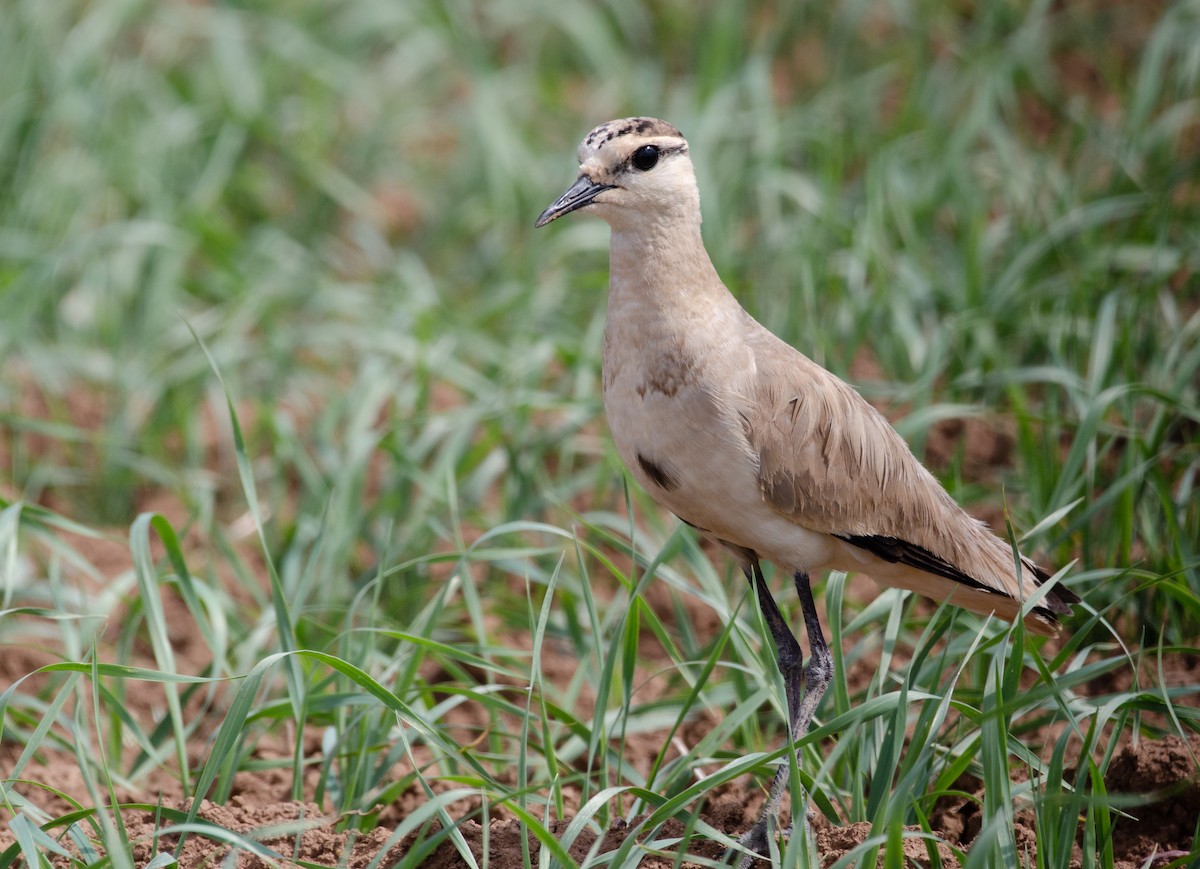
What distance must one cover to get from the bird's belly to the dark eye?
1.54ft

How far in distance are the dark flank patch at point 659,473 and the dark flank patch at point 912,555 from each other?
1.33 feet

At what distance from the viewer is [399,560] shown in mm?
4121

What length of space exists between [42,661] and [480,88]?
11.6 ft

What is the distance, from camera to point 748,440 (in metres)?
2.88

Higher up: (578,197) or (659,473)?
(578,197)

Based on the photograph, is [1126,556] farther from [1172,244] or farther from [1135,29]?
[1135,29]

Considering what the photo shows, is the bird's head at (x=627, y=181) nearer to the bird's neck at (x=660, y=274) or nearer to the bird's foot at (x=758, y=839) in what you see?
the bird's neck at (x=660, y=274)

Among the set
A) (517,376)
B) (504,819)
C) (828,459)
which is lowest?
(504,819)

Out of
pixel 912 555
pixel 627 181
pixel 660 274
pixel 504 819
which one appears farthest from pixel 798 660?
pixel 627 181

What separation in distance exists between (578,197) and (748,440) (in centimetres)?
62

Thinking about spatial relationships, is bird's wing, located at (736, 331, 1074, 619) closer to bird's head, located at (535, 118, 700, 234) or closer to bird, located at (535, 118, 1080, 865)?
bird, located at (535, 118, 1080, 865)

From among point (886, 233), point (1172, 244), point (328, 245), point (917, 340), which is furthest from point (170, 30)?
point (1172, 244)

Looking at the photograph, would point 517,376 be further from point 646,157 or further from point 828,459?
point 828,459

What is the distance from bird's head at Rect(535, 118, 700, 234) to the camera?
2.99m
